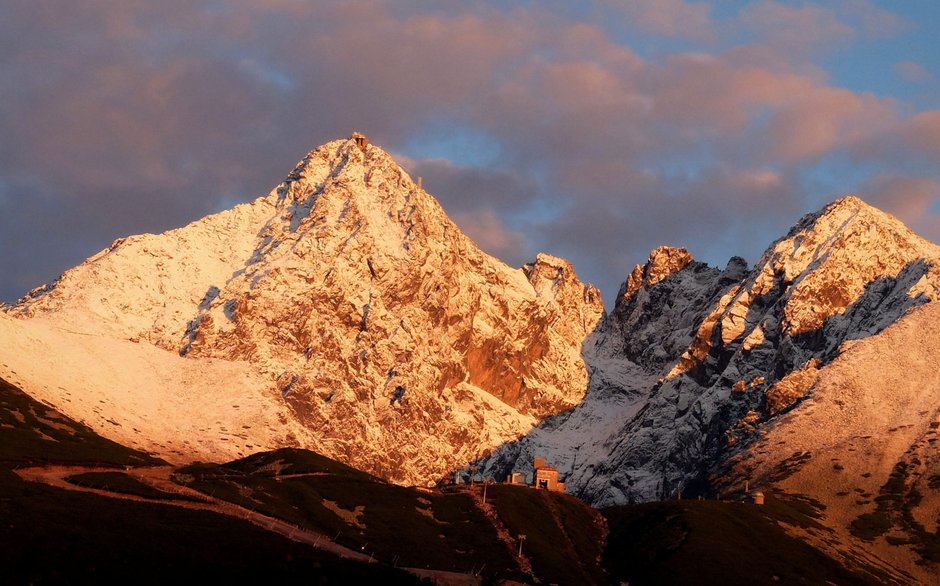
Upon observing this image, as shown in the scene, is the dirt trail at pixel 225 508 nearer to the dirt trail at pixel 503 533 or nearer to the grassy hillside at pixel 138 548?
the grassy hillside at pixel 138 548

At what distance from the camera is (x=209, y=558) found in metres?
110

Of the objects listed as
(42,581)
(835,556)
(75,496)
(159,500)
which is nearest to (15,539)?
(42,581)

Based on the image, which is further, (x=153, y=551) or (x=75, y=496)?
(x=75, y=496)

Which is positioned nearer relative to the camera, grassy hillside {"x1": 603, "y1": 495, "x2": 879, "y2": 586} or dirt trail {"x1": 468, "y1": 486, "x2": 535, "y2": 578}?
dirt trail {"x1": 468, "y1": 486, "x2": 535, "y2": 578}

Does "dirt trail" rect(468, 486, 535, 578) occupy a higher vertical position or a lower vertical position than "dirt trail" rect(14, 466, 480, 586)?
higher

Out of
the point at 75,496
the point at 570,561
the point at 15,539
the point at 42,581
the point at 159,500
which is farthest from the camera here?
the point at 570,561

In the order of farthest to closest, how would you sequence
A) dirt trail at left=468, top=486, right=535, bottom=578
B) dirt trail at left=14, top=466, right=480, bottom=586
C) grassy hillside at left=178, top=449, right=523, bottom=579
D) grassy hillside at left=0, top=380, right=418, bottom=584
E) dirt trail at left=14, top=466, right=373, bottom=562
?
dirt trail at left=468, top=486, right=535, bottom=578 → grassy hillside at left=178, top=449, right=523, bottom=579 → dirt trail at left=14, top=466, right=373, bottom=562 → dirt trail at left=14, top=466, right=480, bottom=586 → grassy hillside at left=0, top=380, right=418, bottom=584

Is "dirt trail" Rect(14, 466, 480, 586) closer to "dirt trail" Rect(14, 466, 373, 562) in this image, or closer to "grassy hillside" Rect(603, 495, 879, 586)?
"dirt trail" Rect(14, 466, 373, 562)

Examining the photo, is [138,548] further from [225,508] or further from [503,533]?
[503,533]

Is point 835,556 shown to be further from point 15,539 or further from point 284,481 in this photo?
point 15,539

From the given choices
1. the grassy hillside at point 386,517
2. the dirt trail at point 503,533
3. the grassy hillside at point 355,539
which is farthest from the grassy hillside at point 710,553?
the grassy hillside at point 386,517

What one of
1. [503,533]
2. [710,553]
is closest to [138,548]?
[503,533]

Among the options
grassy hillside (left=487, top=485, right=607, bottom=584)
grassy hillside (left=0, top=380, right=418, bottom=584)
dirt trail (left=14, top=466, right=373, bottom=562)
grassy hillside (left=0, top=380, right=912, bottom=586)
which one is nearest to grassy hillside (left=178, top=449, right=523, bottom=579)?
grassy hillside (left=0, top=380, right=912, bottom=586)

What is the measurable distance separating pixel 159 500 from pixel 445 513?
5056cm
